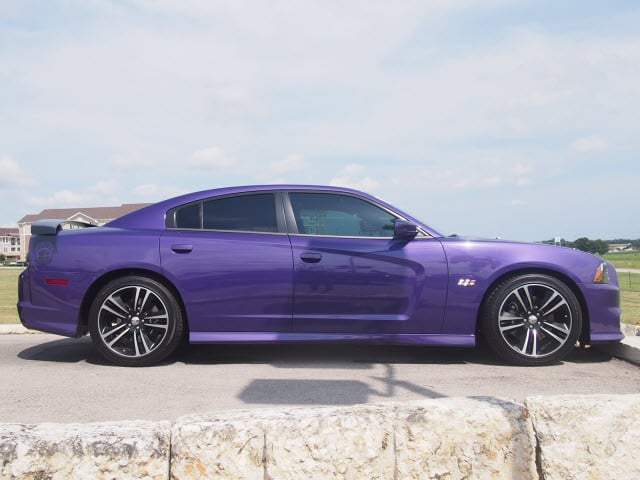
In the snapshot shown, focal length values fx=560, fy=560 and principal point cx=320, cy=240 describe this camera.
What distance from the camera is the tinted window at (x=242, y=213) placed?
→ 4.68 metres

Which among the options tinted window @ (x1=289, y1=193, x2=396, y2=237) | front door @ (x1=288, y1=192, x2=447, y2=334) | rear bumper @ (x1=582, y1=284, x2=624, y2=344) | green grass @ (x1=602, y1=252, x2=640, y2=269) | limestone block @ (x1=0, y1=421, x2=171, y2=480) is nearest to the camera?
limestone block @ (x1=0, y1=421, x2=171, y2=480)

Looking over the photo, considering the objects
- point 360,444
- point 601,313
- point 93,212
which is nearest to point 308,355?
point 601,313

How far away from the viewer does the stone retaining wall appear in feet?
6.07

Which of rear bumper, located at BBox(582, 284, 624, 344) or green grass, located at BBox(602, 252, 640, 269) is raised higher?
rear bumper, located at BBox(582, 284, 624, 344)

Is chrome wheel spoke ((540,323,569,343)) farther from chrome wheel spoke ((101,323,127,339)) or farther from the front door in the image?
chrome wheel spoke ((101,323,127,339))

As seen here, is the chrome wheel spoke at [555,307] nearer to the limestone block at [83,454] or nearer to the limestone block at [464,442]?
the limestone block at [464,442]

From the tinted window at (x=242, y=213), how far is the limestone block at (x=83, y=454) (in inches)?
113

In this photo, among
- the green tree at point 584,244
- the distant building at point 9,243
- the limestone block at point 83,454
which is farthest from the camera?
the distant building at point 9,243

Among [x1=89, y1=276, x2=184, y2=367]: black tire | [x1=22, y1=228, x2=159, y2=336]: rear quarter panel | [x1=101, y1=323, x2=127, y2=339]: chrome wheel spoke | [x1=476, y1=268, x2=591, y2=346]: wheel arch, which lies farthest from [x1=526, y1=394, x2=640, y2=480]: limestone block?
[x1=101, y1=323, x2=127, y2=339]: chrome wheel spoke

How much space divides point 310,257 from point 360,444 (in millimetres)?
2584

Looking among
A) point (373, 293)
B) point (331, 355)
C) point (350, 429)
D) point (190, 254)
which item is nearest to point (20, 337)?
point (190, 254)

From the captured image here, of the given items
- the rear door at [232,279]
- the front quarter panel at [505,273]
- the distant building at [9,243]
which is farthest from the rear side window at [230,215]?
the distant building at [9,243]

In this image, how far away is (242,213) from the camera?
473 cm

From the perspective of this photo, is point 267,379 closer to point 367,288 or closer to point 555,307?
point 367,288
